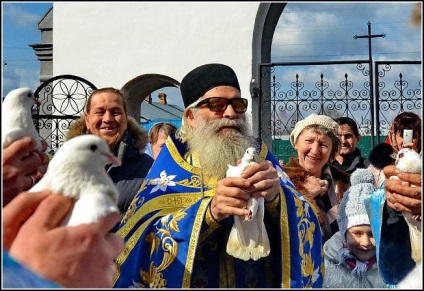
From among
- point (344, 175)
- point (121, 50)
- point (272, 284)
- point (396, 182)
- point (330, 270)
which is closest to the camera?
point (396, 182)

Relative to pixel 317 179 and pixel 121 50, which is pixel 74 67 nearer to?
pixel 121 50

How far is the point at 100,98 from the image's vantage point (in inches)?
168

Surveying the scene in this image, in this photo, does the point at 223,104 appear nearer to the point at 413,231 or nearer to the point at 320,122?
the point at 413,231

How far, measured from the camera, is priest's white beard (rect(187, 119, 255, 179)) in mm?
3213

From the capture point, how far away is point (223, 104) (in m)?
3.31

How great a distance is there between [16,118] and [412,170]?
1.28m

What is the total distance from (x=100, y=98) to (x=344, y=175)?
1.54 m

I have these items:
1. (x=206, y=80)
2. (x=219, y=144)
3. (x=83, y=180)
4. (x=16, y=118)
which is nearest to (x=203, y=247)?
(x=219, y=144)

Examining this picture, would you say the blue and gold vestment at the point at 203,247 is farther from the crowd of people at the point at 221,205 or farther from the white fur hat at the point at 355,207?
the white fur hat at the point at 355,207

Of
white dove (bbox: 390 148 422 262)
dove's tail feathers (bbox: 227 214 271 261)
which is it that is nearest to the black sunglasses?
dove's tail feathers (bbox: 227 214 271 261)

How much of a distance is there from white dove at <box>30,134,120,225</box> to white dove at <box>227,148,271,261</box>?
3.74ft

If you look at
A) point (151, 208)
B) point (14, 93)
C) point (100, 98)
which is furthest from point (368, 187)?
point (14, 93)

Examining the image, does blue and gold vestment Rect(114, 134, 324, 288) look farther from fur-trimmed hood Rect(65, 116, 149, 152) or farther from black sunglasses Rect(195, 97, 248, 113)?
fur-trimmed hood Rect(65, 116, 149, 152)

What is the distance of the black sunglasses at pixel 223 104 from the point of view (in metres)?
3.28
